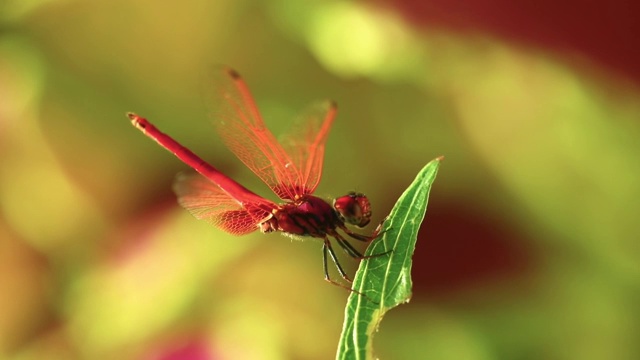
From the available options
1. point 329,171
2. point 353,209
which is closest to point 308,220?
point 353,209

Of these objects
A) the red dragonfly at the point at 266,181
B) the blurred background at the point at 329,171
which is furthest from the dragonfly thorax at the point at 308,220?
the blurred background at the point at 329,171

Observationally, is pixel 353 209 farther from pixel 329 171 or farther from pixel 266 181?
pixel 329 171

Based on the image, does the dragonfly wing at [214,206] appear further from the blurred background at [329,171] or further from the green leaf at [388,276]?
the blurred background at [329,171]

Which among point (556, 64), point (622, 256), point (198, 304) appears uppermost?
point (556, 64)

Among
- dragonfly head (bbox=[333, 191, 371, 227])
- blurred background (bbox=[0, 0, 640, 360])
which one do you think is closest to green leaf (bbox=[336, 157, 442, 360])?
dragonfly head (bbox=[333, 191, 371, 227])

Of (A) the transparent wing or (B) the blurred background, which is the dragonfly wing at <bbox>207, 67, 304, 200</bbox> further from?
(B) the blurred background

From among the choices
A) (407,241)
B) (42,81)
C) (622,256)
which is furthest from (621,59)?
(42,81)

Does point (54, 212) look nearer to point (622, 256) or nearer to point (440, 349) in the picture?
point (440, 349)
